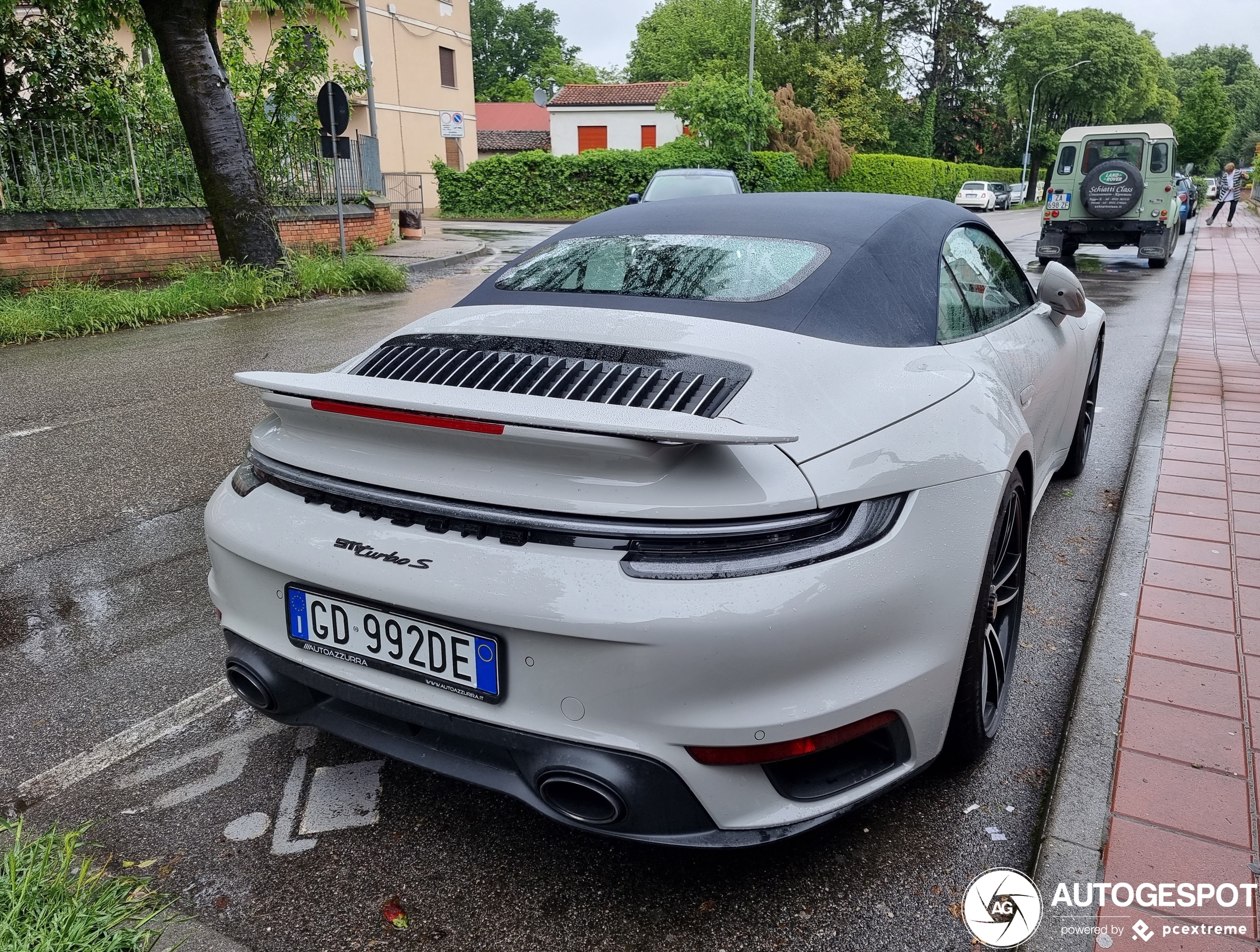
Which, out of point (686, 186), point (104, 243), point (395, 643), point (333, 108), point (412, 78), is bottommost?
point (395, 643)

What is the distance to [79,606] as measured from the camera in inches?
140

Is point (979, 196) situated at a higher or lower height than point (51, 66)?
lower

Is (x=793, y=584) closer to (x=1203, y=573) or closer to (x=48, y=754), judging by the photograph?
(x=48, y=754)

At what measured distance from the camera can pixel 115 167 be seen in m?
12.5

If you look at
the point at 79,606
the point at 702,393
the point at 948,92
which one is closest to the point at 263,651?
the point at 702,393

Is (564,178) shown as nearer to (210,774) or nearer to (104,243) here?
(104,243)

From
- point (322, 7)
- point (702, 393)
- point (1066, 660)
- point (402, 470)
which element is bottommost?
point (1066, 660)

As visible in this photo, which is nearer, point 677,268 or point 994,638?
point 994,638

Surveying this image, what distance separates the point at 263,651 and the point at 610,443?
38.3 inches

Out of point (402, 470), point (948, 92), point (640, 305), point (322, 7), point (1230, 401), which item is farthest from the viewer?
point (948, 92)

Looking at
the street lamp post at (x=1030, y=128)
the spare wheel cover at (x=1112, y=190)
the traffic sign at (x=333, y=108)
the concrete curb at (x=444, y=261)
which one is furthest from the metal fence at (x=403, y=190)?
the street lamp post at (x=1030, y=128)

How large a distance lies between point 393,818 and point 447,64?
4108 centimetres

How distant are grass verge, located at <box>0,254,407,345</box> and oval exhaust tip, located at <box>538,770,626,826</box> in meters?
9.48

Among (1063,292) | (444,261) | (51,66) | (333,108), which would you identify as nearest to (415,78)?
(444,261)
